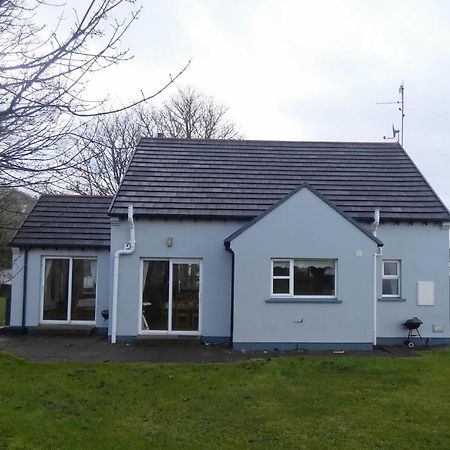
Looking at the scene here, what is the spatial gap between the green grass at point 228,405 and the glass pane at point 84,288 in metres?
5.16

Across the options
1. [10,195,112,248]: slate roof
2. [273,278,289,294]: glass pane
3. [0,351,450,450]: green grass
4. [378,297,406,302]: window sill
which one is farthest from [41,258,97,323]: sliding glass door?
[378,297,406,302]: window sill

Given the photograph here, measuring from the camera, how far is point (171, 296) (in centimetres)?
1502

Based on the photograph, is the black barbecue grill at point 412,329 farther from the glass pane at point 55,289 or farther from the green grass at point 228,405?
the glass pane at point 55,289

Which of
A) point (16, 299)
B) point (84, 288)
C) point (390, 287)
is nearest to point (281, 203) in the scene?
point (390, 287)

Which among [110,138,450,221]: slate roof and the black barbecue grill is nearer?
the black barbecue grill

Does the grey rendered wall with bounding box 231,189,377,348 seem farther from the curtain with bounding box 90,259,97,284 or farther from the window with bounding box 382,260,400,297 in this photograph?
the curtain with bounding box 90,259,97,284

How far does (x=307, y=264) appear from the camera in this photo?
14250mm

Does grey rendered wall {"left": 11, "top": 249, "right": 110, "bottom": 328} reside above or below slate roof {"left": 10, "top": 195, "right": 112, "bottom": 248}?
below

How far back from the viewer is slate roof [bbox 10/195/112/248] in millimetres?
16641

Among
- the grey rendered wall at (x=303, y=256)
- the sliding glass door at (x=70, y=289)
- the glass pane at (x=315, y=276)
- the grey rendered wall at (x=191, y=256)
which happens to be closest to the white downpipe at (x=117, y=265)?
the grey rendered wall at (x=191, y=256)

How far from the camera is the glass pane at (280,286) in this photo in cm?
1414

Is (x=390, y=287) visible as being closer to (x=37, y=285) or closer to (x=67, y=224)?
(x=67, y=224)

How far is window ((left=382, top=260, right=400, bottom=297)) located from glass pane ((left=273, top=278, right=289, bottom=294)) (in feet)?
10.6

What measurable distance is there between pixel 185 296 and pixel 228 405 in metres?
6.93
